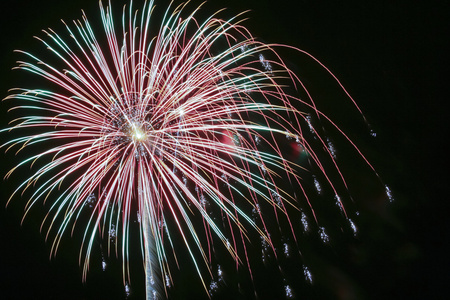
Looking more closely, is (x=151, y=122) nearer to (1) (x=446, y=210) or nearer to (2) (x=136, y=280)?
(2) (x=136, y=280)

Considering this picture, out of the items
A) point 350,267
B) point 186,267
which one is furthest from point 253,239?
point 350,267

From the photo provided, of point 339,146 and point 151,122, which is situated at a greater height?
point 339,146

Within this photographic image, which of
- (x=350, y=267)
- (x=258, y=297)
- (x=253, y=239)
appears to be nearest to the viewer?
(x=350, y=267)

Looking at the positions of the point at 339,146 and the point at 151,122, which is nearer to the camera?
the point at 151,122

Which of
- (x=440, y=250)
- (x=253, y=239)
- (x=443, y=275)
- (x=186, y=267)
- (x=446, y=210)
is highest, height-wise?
(x=253, y=239)

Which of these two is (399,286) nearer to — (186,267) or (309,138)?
(309,138)

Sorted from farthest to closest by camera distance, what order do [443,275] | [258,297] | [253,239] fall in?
[253,239] → [258,297] → [443,275]
